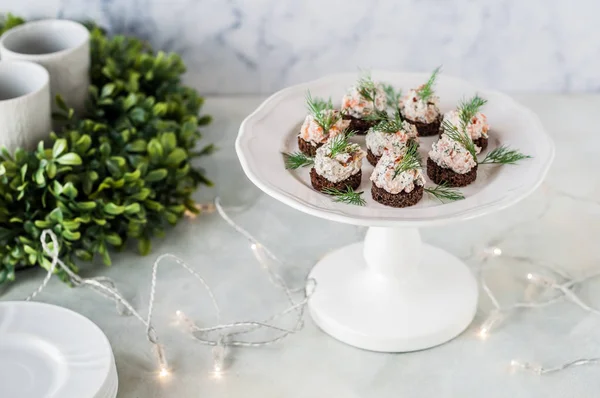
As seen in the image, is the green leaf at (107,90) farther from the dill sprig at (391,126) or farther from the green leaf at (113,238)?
the dill sprig at (391,126)

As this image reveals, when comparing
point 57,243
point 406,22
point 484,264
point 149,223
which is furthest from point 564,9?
point 57,243

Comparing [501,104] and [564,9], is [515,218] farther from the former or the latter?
A: [564,9]

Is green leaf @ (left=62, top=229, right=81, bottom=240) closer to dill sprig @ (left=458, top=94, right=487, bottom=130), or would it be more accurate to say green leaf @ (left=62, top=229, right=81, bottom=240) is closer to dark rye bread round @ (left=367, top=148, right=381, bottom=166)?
dark rye bread round @ (left=367, top=148, right=381, bottom=166)

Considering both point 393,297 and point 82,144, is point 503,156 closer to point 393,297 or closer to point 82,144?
point 393,297

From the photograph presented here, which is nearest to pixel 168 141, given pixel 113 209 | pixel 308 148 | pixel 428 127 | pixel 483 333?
pixel 113 209

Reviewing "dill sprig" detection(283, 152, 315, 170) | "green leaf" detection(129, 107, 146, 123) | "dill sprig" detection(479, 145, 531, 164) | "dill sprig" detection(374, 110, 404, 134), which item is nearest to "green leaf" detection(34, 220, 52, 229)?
"green leaf" detection(129, 107, 146, 123)
